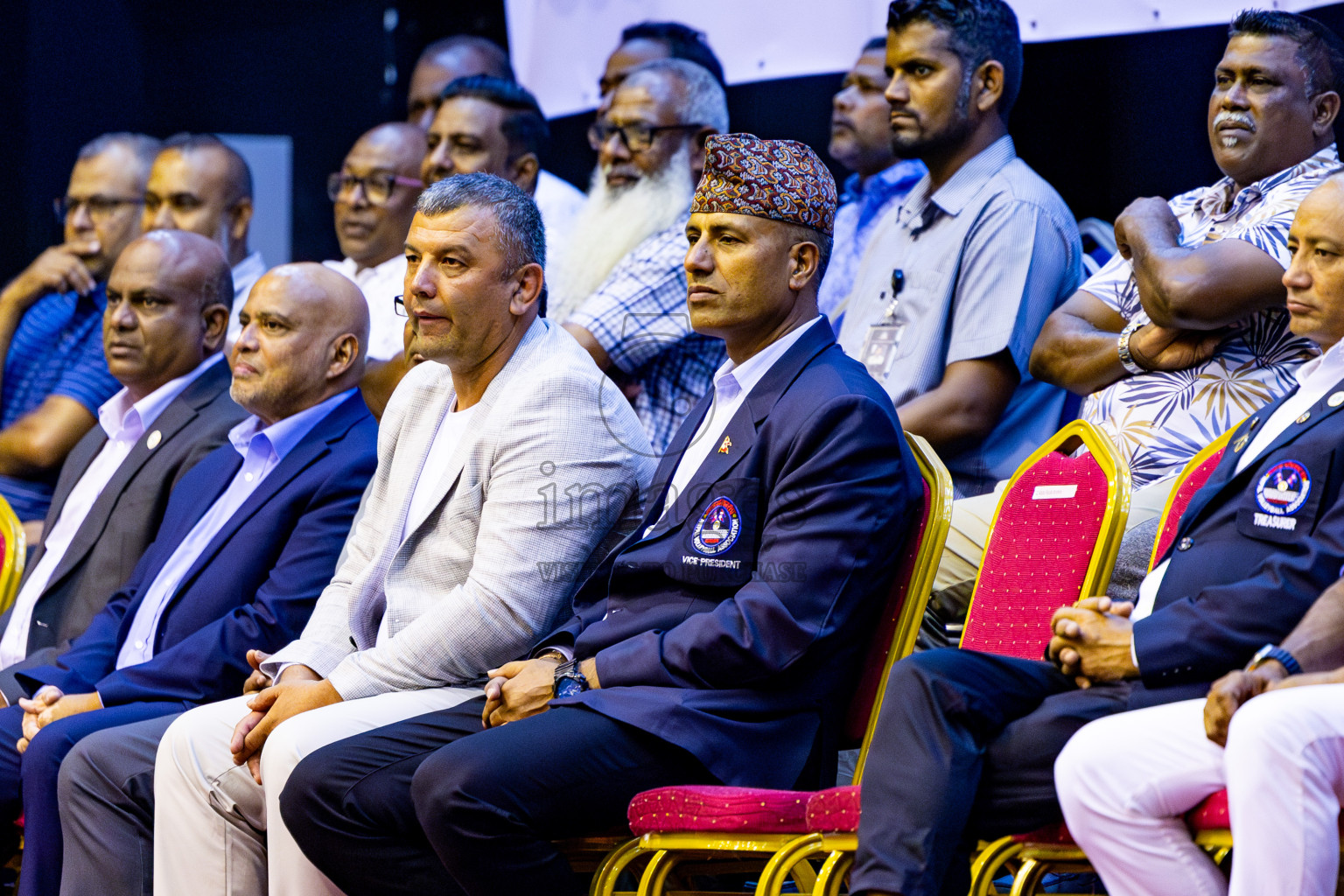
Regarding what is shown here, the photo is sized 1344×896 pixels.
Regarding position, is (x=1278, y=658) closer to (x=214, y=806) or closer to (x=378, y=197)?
(x=214, y=806)

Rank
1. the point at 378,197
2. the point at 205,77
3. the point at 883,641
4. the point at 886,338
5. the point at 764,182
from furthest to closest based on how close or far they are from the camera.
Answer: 1. the point at 205,77
2. the point at 378,197
3. the point at 886,338
4. the point at 764,182
5. the point at 883,641

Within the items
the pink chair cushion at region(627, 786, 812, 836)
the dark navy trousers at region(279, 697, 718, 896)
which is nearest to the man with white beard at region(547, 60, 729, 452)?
the dark navy trousers at region(279, 697, 718, 896)

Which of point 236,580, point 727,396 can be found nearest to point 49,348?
point 236,580

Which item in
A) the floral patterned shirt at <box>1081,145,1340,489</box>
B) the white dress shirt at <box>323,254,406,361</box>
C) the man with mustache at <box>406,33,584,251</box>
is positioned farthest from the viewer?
the man with mustache at <box>406,33,584,251</box>

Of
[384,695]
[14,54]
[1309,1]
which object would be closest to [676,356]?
[384,695]

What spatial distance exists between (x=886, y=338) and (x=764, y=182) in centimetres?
97

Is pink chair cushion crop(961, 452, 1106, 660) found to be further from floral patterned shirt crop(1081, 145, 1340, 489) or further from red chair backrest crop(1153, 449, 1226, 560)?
floral patterned shirt crop(1081, 145, 1340, 489)

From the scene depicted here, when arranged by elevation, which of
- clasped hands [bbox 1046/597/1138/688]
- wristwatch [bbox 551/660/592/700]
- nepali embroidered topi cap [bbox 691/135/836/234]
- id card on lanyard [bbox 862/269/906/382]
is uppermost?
nepali embroidered topi cap [bbox 691/135/836/234]

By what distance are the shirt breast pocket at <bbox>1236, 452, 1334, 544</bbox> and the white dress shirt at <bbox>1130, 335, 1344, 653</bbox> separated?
68mm

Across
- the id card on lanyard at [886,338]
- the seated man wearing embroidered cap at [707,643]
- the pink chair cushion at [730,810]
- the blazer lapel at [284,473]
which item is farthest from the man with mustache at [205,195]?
the pink chair cushion at [730,810]

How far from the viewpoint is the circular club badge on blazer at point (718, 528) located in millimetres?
2924

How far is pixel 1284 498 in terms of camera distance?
2.50 m

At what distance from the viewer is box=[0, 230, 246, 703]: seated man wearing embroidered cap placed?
426cm

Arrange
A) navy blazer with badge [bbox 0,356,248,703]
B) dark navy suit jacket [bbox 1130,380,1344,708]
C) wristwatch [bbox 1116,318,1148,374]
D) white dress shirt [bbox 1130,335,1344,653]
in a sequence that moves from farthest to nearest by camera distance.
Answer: navy blazer with badge [bbox 0,356,248,703] → wristwatch [bbox 1116,318,1148,374] → white dress shirt [bbox 1130,335,1344,653] → dark navy suit jacket [bbox 1130,380,1344,708]
